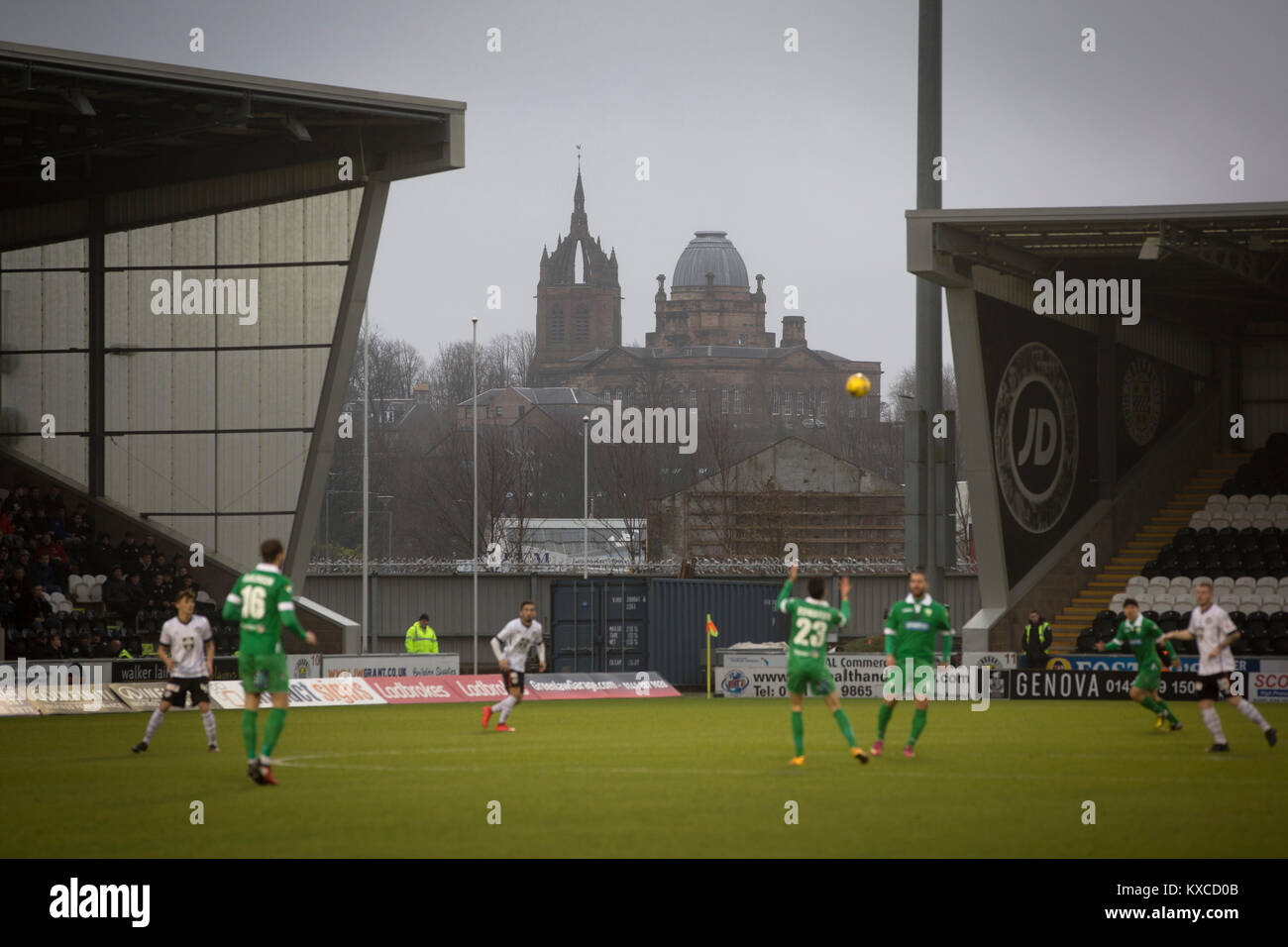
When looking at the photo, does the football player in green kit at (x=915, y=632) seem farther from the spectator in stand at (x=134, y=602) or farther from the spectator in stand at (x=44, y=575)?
the spectator in stand at (x=134, y=602)

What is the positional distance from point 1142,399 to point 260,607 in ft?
124

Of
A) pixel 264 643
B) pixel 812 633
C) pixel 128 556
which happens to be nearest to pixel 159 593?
pixel 128 556

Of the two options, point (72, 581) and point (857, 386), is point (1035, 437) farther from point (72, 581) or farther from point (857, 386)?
point (72, 581)

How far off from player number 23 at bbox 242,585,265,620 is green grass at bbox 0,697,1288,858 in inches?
70.9

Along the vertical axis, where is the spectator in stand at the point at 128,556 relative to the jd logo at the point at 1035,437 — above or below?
below

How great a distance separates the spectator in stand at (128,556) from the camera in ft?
143

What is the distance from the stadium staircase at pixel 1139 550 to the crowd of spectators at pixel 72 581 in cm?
2317

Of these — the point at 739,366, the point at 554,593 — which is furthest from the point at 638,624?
the point at 739,366

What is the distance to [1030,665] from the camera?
1479 inches

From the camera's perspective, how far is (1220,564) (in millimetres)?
44469

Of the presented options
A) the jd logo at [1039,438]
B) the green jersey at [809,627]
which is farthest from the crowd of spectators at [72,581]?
the green jersey at [809,627]

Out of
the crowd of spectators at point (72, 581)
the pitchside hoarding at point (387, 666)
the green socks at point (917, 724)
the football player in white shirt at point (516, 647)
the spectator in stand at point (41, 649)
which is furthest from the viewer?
the crowd of spectators at point (72, 581)

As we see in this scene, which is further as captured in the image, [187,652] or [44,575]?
[44,575]

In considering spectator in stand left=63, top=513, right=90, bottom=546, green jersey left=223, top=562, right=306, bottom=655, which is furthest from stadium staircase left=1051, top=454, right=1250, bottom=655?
green jersey left=223, top=562, right=306, bottom=655
